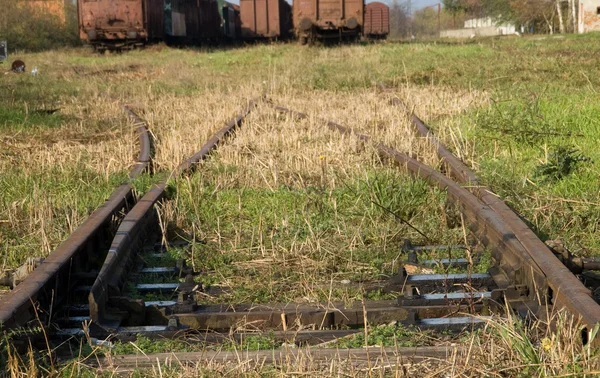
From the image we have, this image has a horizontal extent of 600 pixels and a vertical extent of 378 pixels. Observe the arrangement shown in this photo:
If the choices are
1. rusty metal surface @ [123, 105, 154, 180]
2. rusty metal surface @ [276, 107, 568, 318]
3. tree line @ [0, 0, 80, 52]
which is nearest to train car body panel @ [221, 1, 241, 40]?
tree line @ [0, 0, 80, 52]

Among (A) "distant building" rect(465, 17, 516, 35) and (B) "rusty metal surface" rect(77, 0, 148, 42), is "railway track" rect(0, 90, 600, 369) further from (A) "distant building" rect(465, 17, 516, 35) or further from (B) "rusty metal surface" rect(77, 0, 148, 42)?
(A) "distant building" rect(465, 17, 516, 35)

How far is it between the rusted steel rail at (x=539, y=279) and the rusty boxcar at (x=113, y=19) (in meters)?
25.5

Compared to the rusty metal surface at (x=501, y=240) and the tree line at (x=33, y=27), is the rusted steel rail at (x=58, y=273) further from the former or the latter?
the tree line at (x=33, y=27)

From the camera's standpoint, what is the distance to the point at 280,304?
3.47 m

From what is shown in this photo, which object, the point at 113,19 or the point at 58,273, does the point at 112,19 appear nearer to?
the point at 113,19

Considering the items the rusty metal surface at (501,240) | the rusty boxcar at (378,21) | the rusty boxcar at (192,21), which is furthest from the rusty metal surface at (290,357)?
the rusty boxcar at (378,21)

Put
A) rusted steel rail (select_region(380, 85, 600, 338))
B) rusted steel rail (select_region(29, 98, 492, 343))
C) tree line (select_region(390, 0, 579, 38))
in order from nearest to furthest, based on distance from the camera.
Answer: rusted steel rail (select_region(380, 85, 600, 338)) → rusted steel rail (select_region(29, 98, 492, 343)) → tree line (select_region(390, 0, 579, 38))

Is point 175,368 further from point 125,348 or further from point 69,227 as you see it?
point 69,227

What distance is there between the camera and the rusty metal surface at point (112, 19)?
92.4ft

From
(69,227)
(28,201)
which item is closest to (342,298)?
(69,227)

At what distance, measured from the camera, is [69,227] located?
4719 mm

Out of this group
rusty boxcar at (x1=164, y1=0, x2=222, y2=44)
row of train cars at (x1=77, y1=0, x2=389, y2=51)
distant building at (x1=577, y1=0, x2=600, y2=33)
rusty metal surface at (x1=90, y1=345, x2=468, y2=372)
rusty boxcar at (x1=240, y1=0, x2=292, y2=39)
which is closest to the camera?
rusty metal surface at (x1=90, y1=345, x2=468, y2=372)

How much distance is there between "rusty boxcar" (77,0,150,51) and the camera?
1109 inches

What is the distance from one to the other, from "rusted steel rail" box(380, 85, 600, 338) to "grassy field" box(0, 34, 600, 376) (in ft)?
0.52
